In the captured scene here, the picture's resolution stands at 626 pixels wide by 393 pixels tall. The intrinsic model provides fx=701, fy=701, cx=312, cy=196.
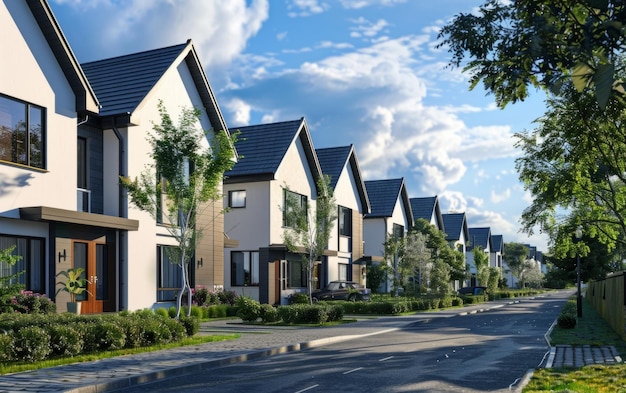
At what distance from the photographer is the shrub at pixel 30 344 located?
1376 centimetres

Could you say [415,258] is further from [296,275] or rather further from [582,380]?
[582,380]

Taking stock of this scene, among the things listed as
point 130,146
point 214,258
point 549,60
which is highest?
point 130,146

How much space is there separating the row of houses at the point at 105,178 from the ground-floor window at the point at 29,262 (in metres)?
0.04

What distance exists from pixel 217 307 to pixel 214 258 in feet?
9.37

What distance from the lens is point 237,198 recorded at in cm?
3869

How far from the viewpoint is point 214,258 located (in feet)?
104

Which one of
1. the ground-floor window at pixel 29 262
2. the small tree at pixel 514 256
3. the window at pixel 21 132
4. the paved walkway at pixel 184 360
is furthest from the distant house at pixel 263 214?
the small tree at pixel 514 256

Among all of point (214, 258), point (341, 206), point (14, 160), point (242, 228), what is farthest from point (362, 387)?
point (341, 206)

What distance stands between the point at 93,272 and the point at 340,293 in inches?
819

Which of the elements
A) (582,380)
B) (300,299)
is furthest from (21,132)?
(300,299)

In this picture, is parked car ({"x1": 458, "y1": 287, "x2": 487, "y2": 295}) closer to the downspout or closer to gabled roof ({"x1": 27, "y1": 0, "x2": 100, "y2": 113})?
the downspout

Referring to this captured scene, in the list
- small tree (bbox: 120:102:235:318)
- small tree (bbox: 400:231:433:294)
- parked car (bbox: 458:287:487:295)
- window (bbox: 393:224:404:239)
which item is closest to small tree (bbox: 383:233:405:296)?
small tree (bbox: 400:231:433:294)

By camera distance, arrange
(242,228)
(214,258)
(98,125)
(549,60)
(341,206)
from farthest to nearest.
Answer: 1. (341,206)
2. (242,228)
3. (214,258)
4. (98,125)
5. (549,60)

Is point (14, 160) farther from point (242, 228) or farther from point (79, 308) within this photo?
point (242, 228)
